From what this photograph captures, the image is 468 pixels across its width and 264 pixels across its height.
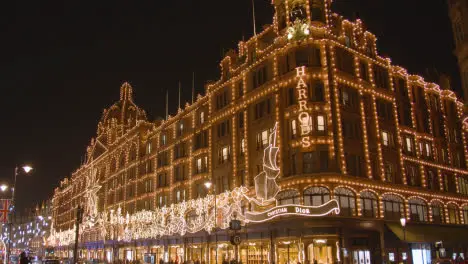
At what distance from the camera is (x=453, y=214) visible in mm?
54656

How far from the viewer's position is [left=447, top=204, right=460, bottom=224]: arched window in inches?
2127

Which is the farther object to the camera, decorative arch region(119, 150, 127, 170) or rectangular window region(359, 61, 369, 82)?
decorative arch region(119, 150, 127, 170)

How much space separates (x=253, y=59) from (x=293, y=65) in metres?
7.99

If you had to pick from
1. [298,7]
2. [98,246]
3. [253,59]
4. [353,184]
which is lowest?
[98,246]

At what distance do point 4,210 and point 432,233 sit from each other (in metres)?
42.4

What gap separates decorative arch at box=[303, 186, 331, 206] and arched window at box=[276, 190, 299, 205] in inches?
36.8

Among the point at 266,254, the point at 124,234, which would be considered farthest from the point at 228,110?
the point at 124,234

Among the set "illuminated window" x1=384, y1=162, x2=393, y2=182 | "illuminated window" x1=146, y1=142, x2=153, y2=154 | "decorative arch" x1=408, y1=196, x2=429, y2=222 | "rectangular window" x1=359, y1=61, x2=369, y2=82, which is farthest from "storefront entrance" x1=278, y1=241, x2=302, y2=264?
"illuminated window" x1=146, y1=142, x2=153, y2=154

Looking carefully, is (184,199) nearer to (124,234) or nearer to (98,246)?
(124,234)

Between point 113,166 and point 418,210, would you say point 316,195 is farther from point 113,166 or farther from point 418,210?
point 113,166

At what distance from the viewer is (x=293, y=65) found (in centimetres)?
4459

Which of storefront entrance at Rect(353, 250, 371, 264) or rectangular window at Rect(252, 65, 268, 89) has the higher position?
rectangular window at Rect(252, 65, 268, 89)

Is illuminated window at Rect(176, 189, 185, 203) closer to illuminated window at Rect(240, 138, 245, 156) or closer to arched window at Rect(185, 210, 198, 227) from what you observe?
arched window at Rect(185, 210, 198, 227)

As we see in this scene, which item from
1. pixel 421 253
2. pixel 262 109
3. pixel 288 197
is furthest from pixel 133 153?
pixel 421 253
